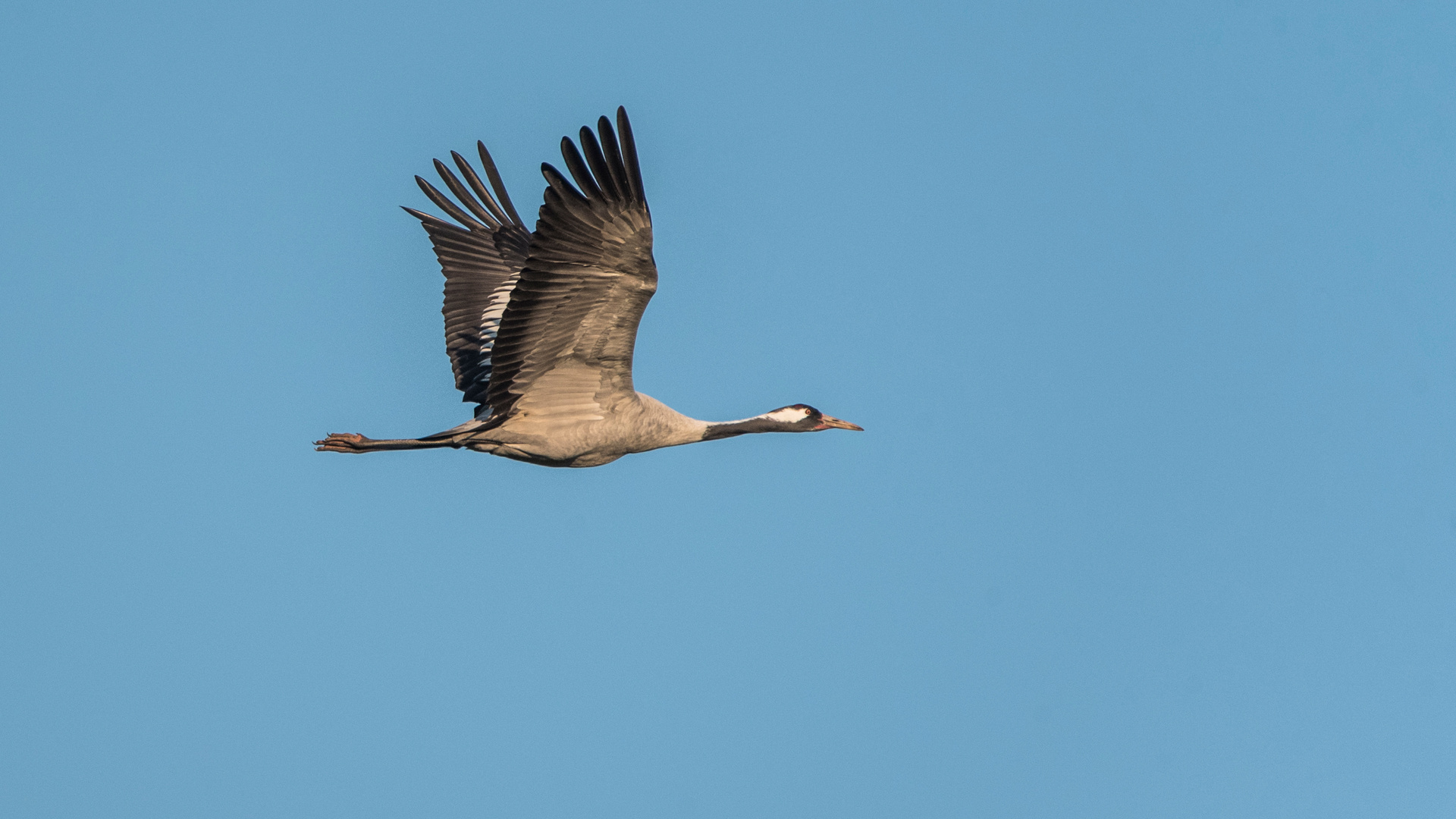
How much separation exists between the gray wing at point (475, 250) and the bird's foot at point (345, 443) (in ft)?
6.46

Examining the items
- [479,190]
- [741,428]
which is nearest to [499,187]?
[479,190]

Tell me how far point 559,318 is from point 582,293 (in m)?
0.42

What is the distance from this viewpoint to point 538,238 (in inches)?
440

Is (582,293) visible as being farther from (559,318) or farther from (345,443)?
(345,443)

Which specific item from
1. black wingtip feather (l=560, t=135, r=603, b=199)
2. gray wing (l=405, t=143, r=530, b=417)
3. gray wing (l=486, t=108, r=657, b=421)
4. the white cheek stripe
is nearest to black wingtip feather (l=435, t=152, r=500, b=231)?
gray wing (l=405, t=143, r=530, b=417)

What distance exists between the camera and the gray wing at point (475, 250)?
49.8 ft

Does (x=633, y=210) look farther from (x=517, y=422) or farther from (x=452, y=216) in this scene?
(x=452, y=216)

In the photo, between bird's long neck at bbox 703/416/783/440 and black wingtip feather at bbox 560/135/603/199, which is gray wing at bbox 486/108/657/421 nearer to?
black wingtip feather at bbox 560/135/603/199

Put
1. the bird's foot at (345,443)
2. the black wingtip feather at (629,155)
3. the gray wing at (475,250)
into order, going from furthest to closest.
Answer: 1. the gray wing at (475,250)
2. the bird's foot at (345,443)
3. the black wingtip feather at (629,155)

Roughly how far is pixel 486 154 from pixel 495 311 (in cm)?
173

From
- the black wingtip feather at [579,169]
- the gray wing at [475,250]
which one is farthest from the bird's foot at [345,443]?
the black wingtip feather at [579,169]

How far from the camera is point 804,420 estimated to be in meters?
14.2

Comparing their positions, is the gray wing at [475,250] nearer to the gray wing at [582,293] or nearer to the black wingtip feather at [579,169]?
the gray wing at [582,293]

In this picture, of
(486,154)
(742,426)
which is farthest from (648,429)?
(486,154)
